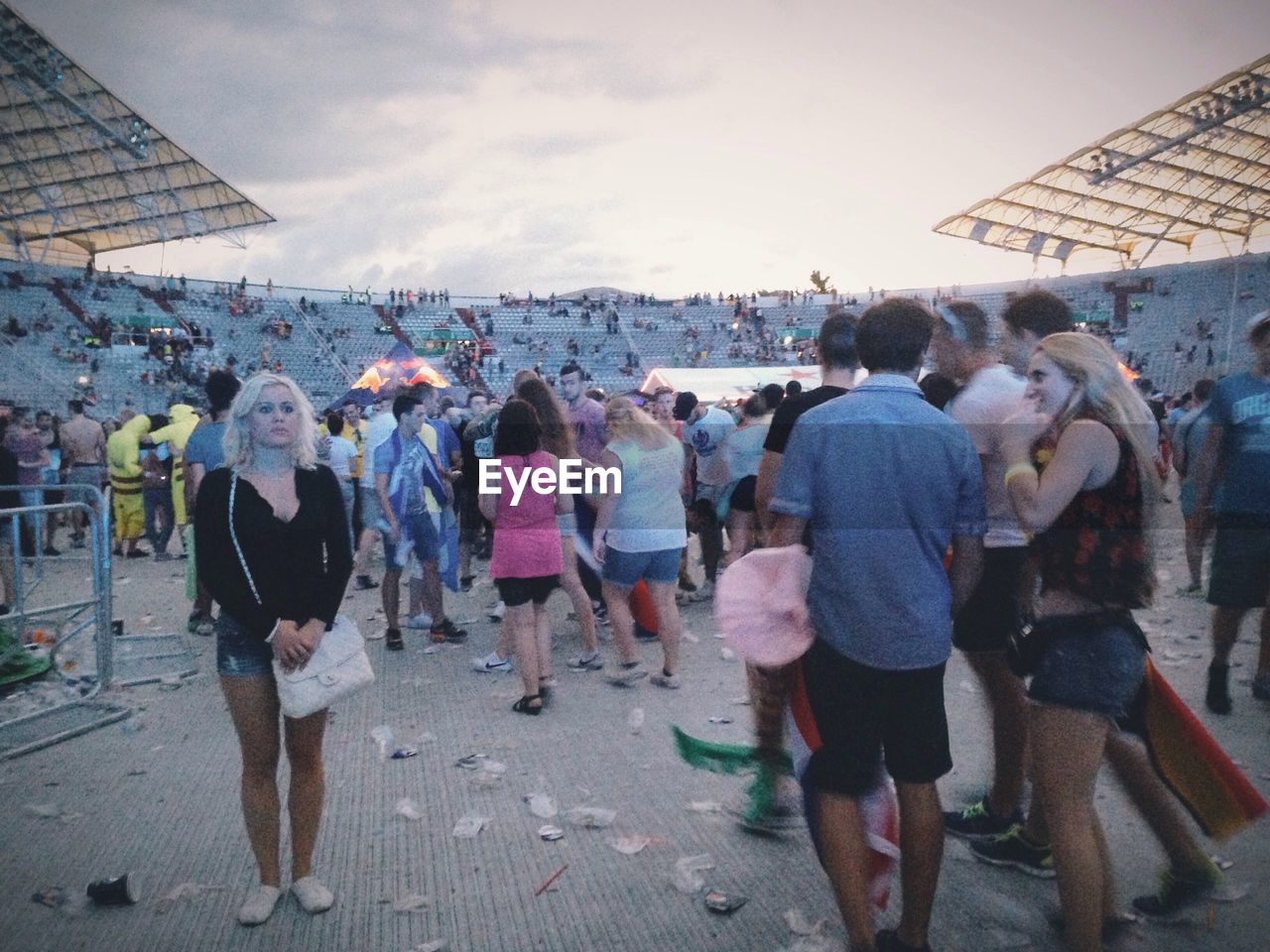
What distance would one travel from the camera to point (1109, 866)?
8.05 feet

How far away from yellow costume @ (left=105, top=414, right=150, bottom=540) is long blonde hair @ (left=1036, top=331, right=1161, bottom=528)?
9.57 m

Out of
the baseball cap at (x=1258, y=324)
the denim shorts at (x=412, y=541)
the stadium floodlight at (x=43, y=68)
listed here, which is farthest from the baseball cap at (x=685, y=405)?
the stadium floodlight at (x=43, y=68)

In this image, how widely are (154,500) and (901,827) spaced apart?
10111 mm

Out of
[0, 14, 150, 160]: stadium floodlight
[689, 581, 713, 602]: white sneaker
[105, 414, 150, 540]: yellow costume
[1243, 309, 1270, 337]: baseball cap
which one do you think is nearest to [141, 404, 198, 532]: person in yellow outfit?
[105, 414, 150, 540]: yellow costume

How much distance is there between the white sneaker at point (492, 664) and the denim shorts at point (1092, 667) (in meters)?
3.80

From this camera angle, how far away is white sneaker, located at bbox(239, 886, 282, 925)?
2.66 metres

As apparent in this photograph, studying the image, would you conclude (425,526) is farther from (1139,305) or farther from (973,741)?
(1139,305)

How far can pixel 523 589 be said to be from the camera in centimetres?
456

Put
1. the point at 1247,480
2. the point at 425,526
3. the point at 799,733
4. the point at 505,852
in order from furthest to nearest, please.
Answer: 1. the point at 425,526
2. the point at 1247,480
3. the point at 505,852
4. the point at 799,733

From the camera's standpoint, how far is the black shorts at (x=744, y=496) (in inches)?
243

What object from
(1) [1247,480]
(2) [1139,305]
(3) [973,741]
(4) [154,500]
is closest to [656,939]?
(3) [973,741]

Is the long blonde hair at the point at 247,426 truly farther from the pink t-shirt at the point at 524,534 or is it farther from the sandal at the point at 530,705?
the sandal at the point at 530,705

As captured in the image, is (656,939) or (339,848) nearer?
(656,939)

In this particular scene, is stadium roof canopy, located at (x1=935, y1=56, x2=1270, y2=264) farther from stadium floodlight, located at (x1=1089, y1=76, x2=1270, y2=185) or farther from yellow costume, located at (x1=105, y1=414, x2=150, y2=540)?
yellow costume, located at (x1=105, y1=414, x2=150, y2=540)
